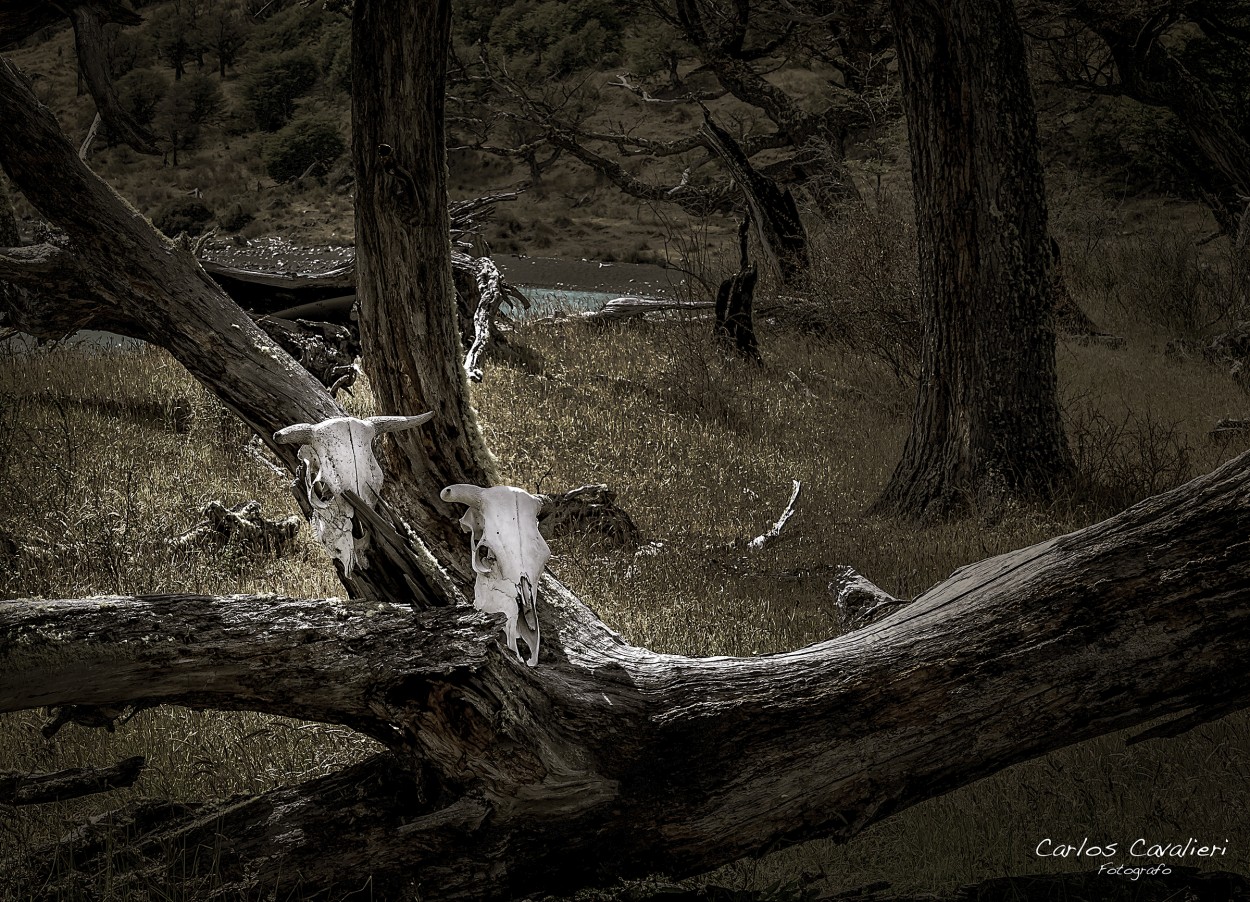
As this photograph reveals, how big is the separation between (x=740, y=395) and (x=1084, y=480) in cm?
313

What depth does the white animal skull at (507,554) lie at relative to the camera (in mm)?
2771

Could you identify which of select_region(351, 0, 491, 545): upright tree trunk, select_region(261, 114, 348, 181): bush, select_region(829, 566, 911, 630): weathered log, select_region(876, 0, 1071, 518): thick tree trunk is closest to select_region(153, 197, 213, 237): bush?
select_region(261, 114, 348, 181): bush

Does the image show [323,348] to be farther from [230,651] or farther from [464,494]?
[230,651]

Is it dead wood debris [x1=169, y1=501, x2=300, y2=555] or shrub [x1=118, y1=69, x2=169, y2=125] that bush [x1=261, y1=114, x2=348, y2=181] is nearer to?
shrub [x1=118, y1=69, x2=169, y2=125]

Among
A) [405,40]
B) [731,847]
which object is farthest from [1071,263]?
[731,847]

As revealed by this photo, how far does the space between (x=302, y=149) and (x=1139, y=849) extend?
2484 centimetres

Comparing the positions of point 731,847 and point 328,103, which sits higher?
point 328,103

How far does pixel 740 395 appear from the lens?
8719mm

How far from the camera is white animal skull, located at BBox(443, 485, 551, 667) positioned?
2.77 m

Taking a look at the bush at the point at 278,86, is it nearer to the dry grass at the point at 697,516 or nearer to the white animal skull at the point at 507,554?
the dry grass at the point at 697,516

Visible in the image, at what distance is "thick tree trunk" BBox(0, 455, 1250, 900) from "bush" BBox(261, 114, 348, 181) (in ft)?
76.9

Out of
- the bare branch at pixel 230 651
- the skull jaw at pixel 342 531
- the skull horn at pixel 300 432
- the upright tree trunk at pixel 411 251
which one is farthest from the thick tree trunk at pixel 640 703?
the upright tree trunk at pixel 411 251

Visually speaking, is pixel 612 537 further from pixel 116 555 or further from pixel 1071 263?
pixel 1071 263

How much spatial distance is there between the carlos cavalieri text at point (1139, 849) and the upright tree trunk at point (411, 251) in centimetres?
214
